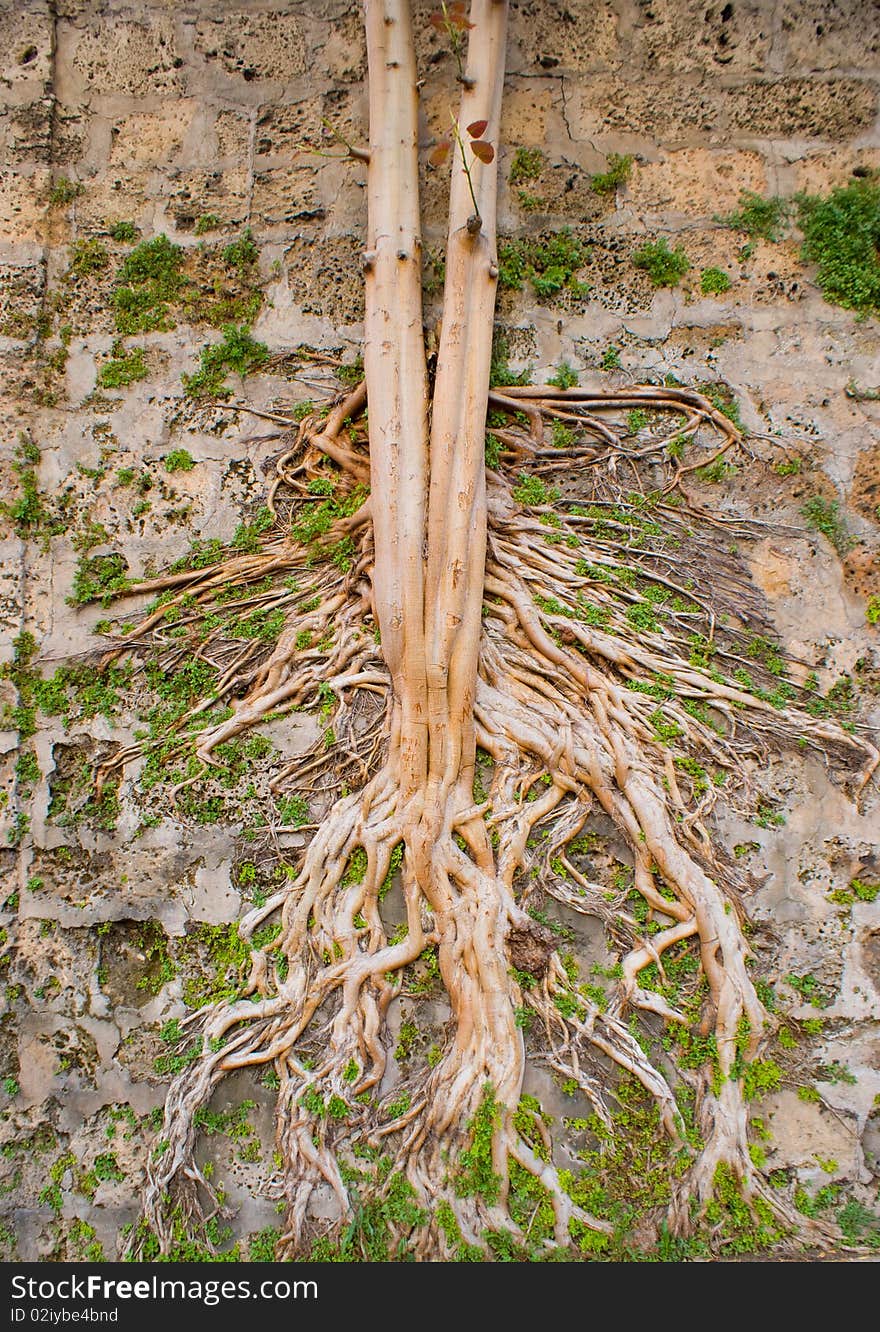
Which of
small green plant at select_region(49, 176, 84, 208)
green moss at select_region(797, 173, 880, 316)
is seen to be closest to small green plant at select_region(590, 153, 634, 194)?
green moss at select_region(797, 173, 880, 316)

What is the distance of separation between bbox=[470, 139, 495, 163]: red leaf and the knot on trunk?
2740 mm

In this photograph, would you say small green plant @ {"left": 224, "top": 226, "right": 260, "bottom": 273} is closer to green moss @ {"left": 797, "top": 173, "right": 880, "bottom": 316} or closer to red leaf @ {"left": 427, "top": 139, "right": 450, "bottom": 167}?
red leaf @ {"left": 427, "top": 139, "right": 450, "bottom": 167}

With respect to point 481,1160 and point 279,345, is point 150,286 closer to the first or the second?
point 279,345

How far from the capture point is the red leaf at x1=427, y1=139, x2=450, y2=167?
3.27 m

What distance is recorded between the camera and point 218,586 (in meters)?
3.11

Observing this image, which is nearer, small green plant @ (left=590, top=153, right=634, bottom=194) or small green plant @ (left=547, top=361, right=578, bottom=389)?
small green plant @ (left=547, top=361, right=578, bottom=389)

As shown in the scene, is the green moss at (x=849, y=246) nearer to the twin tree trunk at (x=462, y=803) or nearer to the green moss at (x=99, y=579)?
the twin tree trunk at (x=462, y=803)

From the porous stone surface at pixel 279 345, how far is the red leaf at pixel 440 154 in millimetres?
221

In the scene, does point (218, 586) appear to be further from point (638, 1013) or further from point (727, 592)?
point (638, 1013)

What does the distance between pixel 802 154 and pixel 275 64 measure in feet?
7.31

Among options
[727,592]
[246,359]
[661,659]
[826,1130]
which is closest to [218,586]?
[246,359]

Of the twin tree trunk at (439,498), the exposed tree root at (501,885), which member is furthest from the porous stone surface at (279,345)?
the twin tree trunk at (439,498)

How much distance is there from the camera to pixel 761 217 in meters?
3.25

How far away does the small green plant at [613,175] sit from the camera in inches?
129
